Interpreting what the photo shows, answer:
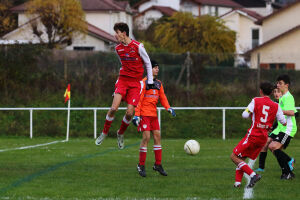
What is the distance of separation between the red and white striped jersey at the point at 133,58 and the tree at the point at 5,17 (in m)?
33.9

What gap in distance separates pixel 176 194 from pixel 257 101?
1957 mm

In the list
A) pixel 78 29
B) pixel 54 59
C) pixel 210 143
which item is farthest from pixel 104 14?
pixel 210 143

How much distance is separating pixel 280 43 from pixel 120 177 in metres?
32.3

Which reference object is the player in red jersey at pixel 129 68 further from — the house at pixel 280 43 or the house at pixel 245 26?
the house at pixel 245 26

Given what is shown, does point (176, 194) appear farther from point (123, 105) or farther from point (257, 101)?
point (123, 105)

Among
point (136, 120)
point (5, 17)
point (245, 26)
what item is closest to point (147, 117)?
point (136, 120)

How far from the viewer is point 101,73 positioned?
1139 inches

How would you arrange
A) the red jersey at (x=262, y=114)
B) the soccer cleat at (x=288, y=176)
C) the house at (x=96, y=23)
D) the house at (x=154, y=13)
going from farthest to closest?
1. the house at (x=154, y=13)
2. the house at (x=96, y=23)
3. the soccer cleat at (x=288, y=176)
4. the red jersey at (x=262, y=114)

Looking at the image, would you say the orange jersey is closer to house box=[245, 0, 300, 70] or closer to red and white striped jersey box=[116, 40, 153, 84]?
red and white striped jersey box=[116, 40, 153, 84]

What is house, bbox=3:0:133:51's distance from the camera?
1840 inches

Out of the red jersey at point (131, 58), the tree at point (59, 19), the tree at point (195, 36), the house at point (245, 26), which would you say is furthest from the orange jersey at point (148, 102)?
the house at point (245, 26)

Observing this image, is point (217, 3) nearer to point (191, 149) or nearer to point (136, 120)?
point (191, 149)

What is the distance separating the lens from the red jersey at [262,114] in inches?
400

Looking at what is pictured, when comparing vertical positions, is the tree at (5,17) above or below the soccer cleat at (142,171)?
above
